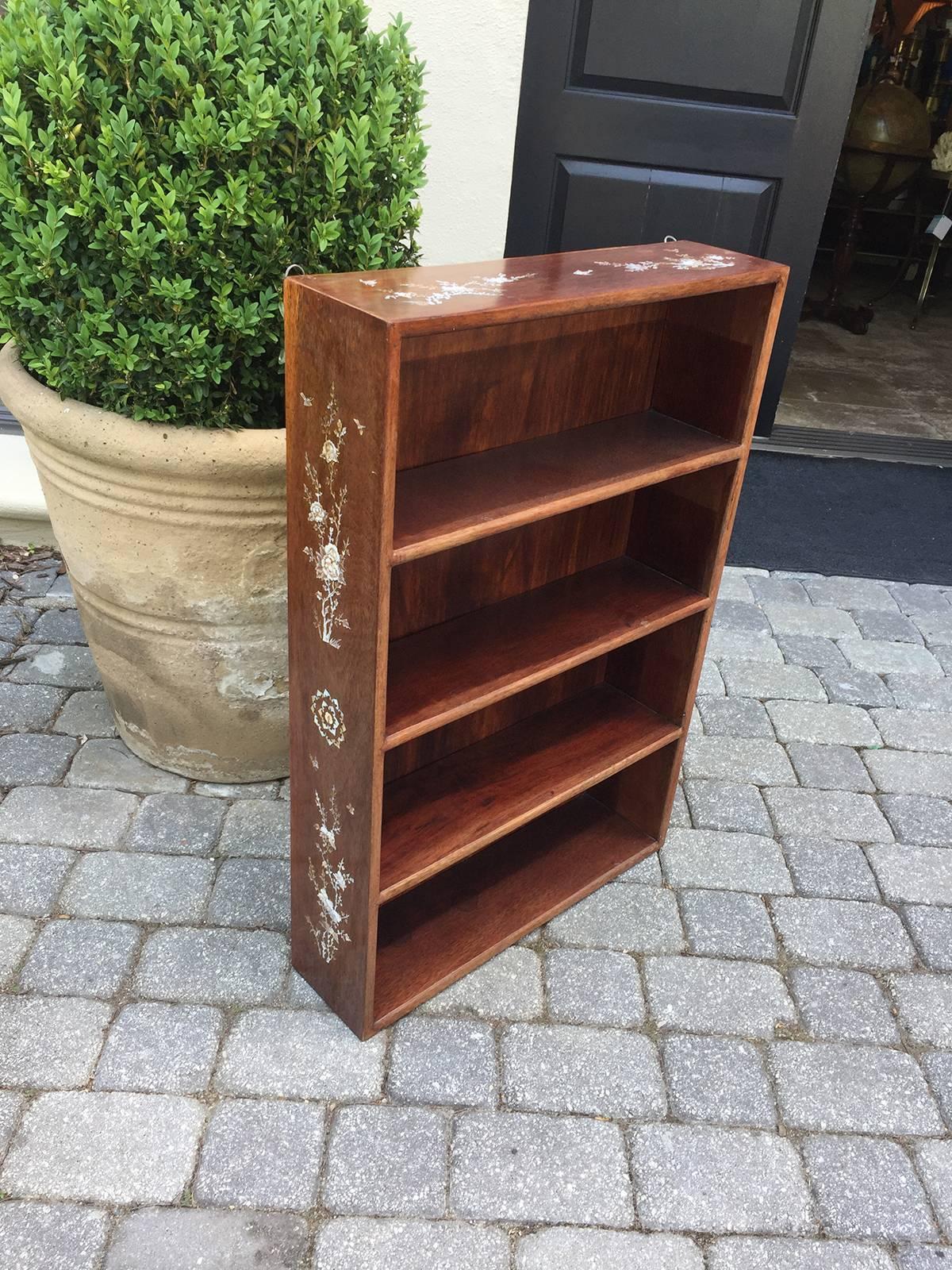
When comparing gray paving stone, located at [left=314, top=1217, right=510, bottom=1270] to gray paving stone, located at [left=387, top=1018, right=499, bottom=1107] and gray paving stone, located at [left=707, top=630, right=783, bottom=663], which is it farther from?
gray paving stone, located at [left=707, top=630, right=783, bottom=663]

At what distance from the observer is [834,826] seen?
107 inches

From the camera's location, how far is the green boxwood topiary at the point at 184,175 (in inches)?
76.5

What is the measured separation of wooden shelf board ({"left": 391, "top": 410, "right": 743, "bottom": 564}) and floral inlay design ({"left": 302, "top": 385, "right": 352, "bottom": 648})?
10 centimetres

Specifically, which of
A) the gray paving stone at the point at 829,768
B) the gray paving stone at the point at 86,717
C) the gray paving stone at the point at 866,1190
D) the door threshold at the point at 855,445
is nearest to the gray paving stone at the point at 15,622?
the gray paving stone at the point at 86,717

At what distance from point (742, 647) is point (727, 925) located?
1230mm

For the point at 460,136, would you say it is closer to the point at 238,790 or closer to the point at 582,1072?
the point at 238,790

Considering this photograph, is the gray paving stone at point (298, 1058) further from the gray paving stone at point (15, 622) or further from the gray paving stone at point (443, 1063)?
the gray paving stone at point (15, 622)

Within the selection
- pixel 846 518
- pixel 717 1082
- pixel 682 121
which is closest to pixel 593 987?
pixel 717 1082

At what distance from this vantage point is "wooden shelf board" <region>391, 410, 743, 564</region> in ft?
5.67

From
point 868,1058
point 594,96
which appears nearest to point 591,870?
point 868,1058

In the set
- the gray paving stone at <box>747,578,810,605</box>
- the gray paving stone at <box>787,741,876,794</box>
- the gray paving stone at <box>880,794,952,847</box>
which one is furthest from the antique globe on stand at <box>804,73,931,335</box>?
the gray paving stone at <box>880,794,952,847</box>

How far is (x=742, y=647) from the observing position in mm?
3430

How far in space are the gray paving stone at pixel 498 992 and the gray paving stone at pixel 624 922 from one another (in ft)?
0.38

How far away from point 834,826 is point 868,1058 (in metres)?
0.72
